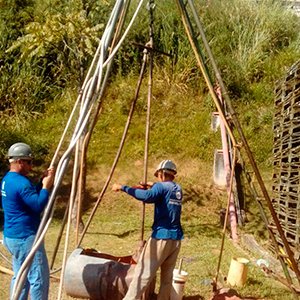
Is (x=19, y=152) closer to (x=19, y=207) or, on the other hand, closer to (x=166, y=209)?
(x=19, y=207)

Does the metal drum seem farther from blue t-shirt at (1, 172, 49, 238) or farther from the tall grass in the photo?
the tall grass

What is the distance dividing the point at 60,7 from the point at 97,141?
3.54 meters

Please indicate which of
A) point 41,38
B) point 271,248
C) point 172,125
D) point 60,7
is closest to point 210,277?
point 271,248

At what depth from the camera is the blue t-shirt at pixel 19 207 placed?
4.87 meters

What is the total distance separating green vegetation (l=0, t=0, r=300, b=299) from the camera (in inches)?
496

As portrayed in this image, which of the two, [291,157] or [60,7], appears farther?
[60,7]

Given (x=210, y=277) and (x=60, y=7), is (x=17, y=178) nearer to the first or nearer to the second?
(x=210, y=277)

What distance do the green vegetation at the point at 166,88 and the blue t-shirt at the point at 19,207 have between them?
5.75m

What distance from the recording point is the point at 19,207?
496cm

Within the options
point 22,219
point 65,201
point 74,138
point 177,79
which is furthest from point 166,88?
point 74,138

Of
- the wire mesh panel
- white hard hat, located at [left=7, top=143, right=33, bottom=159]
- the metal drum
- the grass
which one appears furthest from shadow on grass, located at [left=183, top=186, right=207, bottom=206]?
white hard hat, located at [left=7, top=143, right=33, bottom=159]

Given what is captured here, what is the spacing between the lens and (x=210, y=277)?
7.29 meters

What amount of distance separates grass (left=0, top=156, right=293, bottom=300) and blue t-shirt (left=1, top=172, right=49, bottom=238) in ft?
5.40

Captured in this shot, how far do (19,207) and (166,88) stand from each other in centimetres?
975
